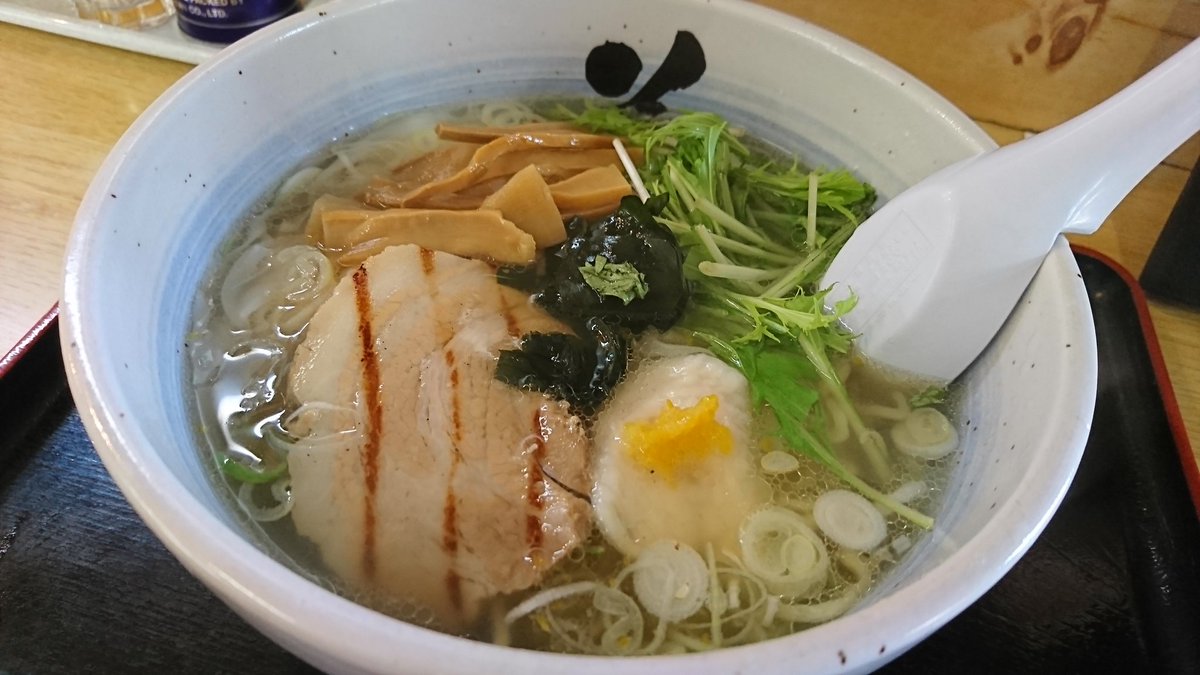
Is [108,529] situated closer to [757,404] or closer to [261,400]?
[261,400]

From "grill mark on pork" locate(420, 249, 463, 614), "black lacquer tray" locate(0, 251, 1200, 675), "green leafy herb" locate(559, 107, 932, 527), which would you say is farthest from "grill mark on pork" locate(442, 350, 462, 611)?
"green leafy herb" locate(559, 107, 932, 527)

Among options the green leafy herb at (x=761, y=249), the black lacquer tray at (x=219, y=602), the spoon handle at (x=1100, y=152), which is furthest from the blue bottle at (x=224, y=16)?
the spoon handle at (x=1100, y=152)

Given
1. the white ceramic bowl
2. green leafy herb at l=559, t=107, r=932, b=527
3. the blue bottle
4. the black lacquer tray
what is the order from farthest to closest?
the blue bottle < green leafy herb at l=559, t=107, r=932, b=527 < the black lacquer tray < the white ceramic bowl

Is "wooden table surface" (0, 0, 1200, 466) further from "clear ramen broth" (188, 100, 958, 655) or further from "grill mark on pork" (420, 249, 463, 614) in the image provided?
"grill mark on pork" (420, 249, 463, 614)

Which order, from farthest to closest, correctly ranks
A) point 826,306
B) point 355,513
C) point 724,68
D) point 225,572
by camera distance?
point 724,68
point 826,306
point 355,513
point 225,572

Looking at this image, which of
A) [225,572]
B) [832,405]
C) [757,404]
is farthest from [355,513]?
[832,405]

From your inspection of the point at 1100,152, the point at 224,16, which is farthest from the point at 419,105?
the point at 1100,152

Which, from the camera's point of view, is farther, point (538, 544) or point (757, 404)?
point (757, 404)

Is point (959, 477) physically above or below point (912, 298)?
below
